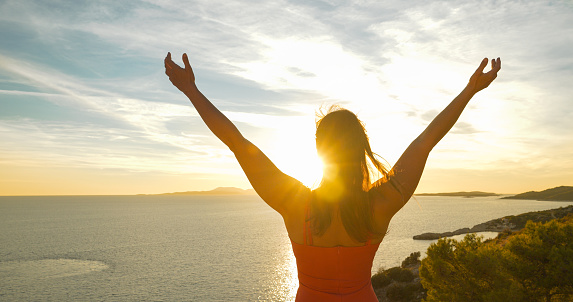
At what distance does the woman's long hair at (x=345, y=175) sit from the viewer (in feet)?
5.48

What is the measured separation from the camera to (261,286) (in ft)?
168

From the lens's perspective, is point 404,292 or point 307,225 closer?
point 307,225

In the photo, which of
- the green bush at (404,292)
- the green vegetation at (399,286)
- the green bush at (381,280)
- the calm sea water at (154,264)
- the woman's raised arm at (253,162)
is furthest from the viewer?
the calm sea water at (154,264)

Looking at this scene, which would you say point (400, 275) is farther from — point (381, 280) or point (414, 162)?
point (414, 162)

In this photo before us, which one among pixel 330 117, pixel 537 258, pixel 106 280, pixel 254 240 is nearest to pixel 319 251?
pixel 330 117

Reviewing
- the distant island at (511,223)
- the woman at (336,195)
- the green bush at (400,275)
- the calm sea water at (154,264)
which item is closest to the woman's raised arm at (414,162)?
the woman at (336,195)

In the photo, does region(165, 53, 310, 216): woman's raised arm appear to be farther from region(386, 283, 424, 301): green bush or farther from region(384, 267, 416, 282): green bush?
region(384, 267, 416, 282): green bush

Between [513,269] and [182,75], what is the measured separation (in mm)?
21212

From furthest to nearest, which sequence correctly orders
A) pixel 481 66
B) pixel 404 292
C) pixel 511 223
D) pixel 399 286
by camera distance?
pixel 511 223, pixel 399 286, pixel 404 292, pixel 481 66

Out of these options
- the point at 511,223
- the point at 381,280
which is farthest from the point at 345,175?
the point at 511,223

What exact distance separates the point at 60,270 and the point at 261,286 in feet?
123

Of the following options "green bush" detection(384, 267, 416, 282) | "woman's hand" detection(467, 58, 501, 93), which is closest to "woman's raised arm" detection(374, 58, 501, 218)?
"woman's hand" detection(467, 58, 501, 93)

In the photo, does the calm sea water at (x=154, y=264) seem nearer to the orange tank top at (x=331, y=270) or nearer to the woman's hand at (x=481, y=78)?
the orange tank top at (x=331, y=270)

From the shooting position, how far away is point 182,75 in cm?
178
